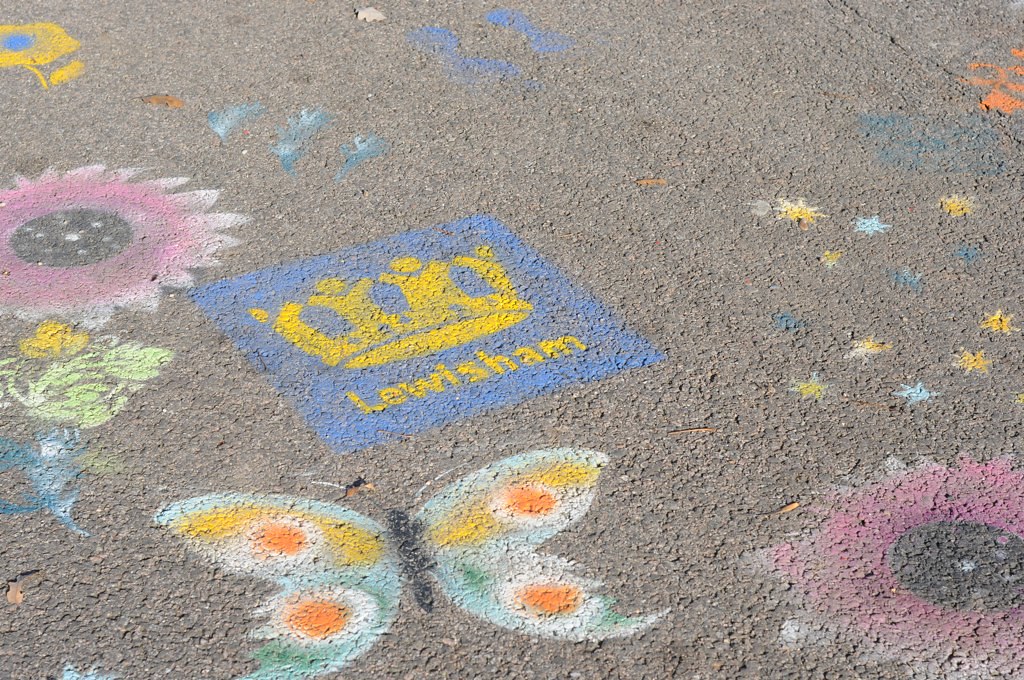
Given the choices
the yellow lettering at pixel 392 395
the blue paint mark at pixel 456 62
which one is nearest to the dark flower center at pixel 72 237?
the yellow lettering at pixel 392 395

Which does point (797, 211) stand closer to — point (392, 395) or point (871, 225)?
point (871, 225)

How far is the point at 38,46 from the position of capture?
5297mm


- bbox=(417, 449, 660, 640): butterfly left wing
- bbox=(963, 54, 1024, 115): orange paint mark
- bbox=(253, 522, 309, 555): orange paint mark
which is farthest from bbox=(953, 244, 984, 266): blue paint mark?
bbox=(253, 522, 309, 555): orange paint mark

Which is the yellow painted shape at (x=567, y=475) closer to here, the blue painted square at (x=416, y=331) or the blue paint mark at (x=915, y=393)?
the blue painted square at (x=416, y=331)

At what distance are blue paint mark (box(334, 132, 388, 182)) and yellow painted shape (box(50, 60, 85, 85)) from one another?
1249 mm

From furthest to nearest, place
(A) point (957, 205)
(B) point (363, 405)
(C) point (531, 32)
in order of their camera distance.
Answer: (C) point (531, 32)
(A) point (957, 205)
(B) point (363, 405)

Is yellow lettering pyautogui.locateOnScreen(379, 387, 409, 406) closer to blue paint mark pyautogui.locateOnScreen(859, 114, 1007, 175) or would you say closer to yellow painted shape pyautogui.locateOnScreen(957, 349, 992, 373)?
yellow painted shape pyautogui.locateOnScreen(957, 349, 992, 373)

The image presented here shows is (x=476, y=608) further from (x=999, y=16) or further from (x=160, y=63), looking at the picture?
(x=999, y=16)

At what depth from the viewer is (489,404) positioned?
11.2 feet

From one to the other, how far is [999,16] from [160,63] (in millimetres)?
3552

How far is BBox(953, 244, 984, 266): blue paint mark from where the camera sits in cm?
409

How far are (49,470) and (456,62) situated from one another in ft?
8.58

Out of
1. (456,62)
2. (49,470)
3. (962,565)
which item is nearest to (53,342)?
(49,470)

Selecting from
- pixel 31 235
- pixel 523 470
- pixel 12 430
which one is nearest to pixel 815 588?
pixel 523 470
